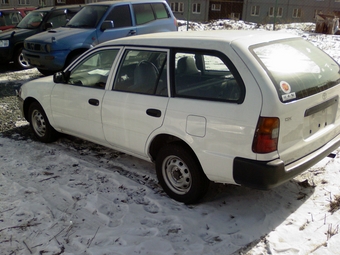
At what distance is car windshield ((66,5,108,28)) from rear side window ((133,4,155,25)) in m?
0.86

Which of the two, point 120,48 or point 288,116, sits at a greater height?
point 120,48

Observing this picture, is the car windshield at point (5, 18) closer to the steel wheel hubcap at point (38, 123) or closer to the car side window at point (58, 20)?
the car side window at point (58, 20)

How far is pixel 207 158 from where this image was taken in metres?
3.67

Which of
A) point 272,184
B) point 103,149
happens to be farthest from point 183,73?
point 103,149

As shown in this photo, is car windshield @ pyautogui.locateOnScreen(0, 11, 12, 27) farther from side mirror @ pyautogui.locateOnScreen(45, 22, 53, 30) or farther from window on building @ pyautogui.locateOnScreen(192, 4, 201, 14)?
window on building @ pyautogui.locateOnScreen(192, 4, 201, 14)

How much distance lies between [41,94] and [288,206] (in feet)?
12.4

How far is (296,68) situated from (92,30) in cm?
696

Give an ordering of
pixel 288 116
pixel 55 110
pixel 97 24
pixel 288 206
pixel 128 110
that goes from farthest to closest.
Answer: pixel 97 24
pixel 55 110
pixel 128 110
pixel 288 206
pixel 288 116

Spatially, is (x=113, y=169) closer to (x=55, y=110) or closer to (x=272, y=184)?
(x=55, y=110)

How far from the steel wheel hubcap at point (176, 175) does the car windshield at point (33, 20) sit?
922cm

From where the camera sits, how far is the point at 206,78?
13.1 ft

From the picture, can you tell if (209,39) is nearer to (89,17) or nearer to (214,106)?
(214,106)

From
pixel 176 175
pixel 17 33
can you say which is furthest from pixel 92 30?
pixel 176 175

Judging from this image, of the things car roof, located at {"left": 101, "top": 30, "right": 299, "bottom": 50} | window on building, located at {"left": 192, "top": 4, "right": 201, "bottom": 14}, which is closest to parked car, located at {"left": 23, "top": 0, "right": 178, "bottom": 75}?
car roof, located at {"left": 101, "top": 30, "right": 299, "bottom": 50}
